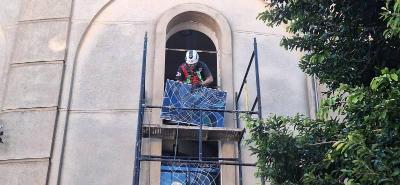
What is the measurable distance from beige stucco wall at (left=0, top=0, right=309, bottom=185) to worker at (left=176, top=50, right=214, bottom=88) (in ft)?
1.35

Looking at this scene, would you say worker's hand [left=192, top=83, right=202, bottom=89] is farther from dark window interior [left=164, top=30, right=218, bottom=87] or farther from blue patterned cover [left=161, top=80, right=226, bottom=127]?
dark window interior [left=164, top=30, right=218, bottom=87]

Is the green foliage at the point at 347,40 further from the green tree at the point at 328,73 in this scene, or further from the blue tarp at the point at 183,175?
the blue tarp at the point at 183,175

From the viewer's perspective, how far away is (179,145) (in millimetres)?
11055

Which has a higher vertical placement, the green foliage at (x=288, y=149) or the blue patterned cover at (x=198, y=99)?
the blue patterned cover at (x=198, y=99)

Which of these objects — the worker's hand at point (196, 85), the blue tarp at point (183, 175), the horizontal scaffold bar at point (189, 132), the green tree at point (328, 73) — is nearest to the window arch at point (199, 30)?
the horizontal scaffold bar at point (189, 132)

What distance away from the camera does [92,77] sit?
11.2 metres

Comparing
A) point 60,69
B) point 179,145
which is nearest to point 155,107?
point 179,145

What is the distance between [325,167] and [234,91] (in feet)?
14.6

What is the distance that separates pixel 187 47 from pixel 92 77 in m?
2.81

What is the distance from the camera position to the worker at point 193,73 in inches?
436

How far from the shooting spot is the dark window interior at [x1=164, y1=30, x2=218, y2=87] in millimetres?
12875

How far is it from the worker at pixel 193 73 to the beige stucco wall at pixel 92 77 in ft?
1.35

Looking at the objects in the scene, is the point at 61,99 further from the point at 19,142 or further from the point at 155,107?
the point at 155,107

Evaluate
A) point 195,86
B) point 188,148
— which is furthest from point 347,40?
point 188,148
